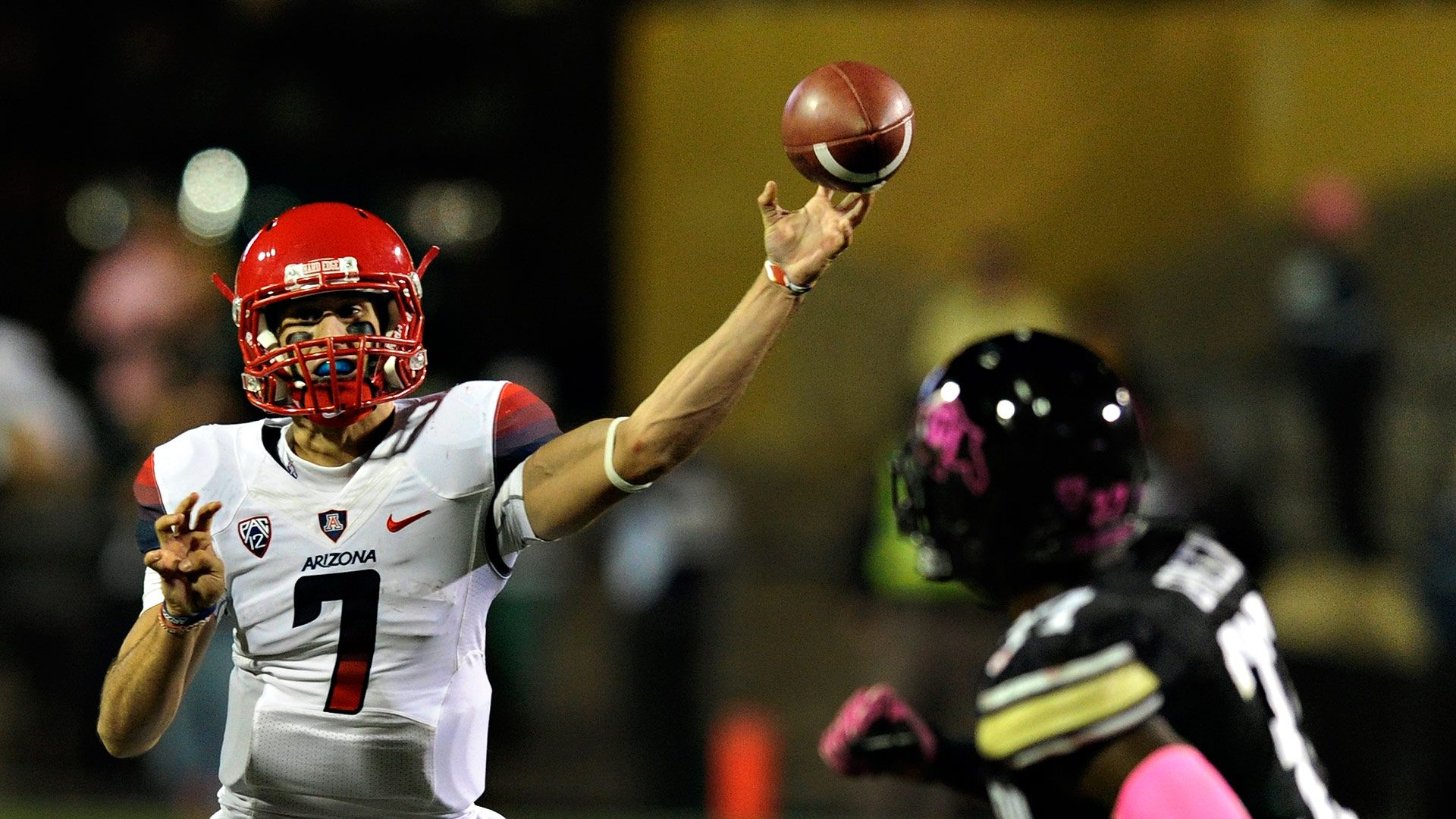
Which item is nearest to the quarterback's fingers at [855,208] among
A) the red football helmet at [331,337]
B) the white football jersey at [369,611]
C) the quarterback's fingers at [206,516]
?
the white football jersey at [369,611]

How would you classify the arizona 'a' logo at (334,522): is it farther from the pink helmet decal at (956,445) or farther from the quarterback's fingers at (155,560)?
the pink helmet decal at (956,445)

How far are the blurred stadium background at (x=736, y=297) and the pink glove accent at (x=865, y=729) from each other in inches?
170

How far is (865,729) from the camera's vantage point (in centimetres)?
323

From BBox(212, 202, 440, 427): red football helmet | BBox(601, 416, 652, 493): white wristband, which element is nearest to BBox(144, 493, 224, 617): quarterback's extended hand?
BBox(212, 202, 440, 427): red football helmet

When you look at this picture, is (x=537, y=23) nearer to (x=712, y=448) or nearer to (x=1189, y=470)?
(x=712, y=448)

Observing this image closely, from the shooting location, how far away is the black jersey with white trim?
7.97 feet

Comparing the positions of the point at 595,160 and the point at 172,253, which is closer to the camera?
the point at 172,253

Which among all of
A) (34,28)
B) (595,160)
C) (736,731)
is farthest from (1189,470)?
(34,28)

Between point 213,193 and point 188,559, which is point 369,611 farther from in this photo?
point 213,193

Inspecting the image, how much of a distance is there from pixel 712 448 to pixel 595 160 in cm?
211

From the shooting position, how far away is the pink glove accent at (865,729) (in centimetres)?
323

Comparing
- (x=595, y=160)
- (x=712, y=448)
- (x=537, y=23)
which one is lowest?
(x=712, y=448)

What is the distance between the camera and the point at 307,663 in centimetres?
313

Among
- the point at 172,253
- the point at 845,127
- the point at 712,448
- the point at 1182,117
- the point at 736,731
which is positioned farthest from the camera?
the point at 1182,117
